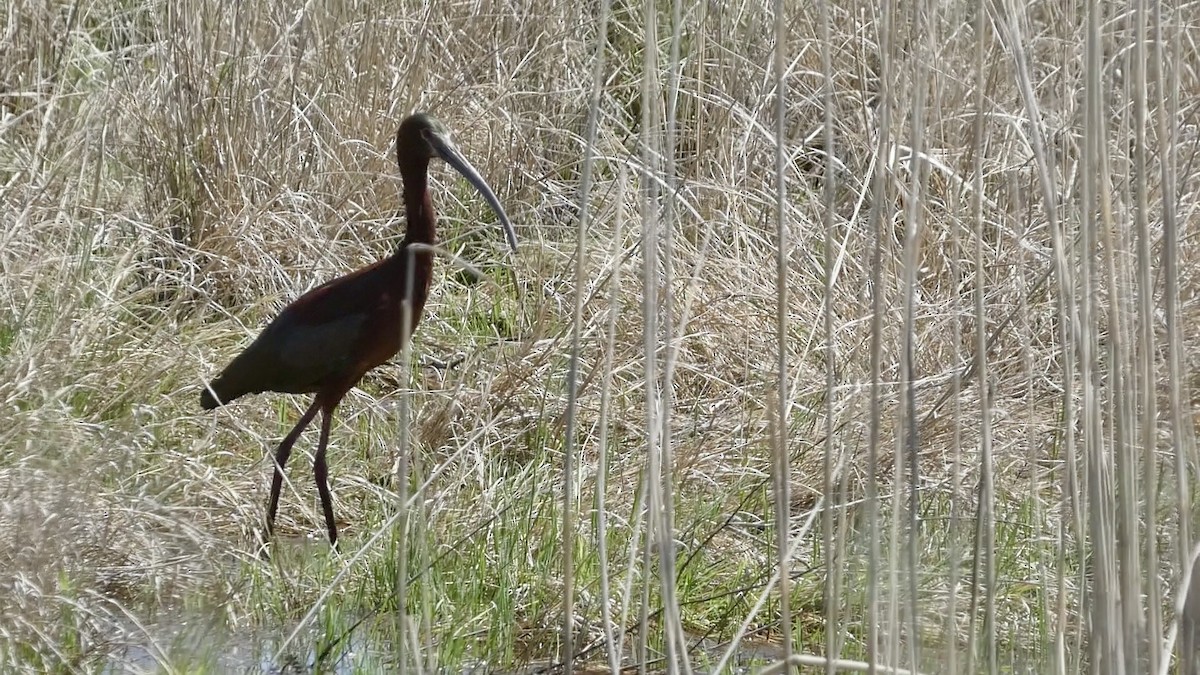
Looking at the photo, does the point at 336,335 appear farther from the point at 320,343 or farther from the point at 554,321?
the point at 554,321

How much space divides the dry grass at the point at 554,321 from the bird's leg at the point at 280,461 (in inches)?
1.9

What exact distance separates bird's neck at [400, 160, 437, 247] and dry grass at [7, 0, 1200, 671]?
398 mm

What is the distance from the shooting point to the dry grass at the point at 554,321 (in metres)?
2.76

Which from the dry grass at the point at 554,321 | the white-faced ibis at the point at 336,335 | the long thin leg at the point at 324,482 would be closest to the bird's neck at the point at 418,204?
the white-faced ibis at the point at 336,335

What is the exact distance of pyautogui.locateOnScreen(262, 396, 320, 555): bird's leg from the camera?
389 centimetres

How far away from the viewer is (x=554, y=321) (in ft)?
16.2

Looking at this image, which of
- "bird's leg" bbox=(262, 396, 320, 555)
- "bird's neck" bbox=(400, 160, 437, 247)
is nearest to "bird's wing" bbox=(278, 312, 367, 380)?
"bird's leg" bbox=(262, 396, 320, 555)

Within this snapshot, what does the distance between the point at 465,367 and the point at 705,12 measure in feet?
5.43

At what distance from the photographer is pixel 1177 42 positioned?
6.83 ft

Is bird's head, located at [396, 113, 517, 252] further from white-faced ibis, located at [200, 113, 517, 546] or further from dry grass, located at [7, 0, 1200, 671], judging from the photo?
dry grass, located at [7, 0, 1200, 671]

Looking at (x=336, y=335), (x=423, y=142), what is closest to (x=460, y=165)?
(x=423, y=142)

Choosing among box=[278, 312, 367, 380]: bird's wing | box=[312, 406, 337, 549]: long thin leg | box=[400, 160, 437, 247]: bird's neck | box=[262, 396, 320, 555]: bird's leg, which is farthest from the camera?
box=[400, 160, 437, 247]: bird's neck

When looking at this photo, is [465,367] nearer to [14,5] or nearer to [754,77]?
[754,77]

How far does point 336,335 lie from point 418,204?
399 mm
